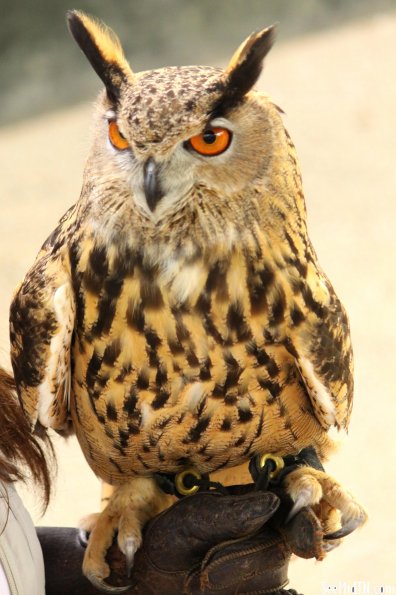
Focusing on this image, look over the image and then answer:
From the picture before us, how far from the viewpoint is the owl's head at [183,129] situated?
3.38ft

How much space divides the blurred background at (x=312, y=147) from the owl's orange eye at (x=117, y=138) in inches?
50.8

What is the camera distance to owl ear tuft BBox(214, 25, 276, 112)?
1.05 meters

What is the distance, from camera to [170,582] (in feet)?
4.08

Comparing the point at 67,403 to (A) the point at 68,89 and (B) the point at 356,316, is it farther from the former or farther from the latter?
(A) the point at 68,89

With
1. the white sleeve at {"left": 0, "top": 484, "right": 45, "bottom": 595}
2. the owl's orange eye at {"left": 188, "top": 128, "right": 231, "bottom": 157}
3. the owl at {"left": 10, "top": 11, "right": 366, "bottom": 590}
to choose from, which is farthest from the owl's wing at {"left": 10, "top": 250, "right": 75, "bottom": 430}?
the owl's orange eye at {"left": 188, "top": 128, "right": 231, "bottom": 157}

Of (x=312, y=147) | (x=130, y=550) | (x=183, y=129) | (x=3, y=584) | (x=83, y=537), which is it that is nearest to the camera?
(x=183, y=129)

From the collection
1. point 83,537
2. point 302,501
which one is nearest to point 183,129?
point 302,501

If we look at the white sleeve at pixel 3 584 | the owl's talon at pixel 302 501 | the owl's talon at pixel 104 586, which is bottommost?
the owl's talon at pixel 104 586

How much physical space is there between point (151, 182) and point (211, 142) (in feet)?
0.25

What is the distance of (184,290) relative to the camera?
1.12 metres

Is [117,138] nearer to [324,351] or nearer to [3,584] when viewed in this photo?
[324,351]

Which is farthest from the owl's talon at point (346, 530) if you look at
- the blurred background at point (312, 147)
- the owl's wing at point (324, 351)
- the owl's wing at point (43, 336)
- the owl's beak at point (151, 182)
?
the blurred background at point (312, 147)

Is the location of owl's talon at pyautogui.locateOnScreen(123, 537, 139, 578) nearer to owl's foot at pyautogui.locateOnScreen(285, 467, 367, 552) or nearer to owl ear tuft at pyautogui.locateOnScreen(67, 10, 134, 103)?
owl's foot at pyautogui.locateOnScreen(285, 467, 367, 552)

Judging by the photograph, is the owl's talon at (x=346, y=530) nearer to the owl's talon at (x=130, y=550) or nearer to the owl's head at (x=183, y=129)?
the owl's talon at (x=130, y=550)
